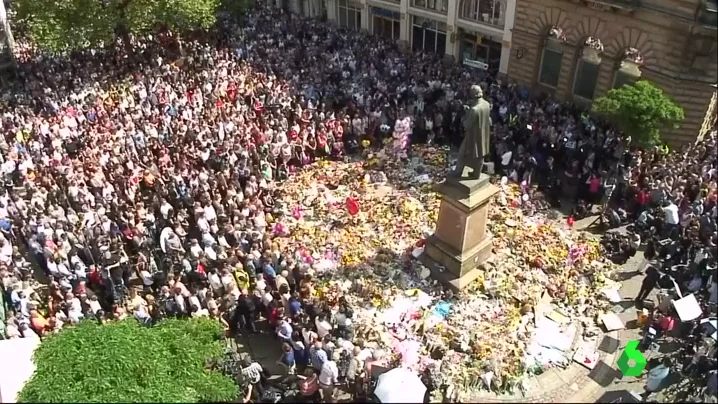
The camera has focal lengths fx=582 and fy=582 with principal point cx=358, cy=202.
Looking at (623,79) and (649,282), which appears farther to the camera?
(623,79)

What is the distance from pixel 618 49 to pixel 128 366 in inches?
820

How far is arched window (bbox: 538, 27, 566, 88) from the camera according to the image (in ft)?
80.8

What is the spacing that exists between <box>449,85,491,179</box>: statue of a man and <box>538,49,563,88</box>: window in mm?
13483

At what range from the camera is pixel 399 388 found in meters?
10.6

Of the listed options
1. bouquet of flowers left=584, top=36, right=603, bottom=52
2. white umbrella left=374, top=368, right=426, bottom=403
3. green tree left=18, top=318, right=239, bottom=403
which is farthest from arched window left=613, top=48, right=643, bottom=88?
green tree left=18, top=318, right=239, bottom=403

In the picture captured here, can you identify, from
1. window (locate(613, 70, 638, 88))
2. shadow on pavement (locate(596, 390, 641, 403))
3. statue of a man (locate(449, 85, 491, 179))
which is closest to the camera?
shadow on pavement (locate(596, 390, 641, 403))

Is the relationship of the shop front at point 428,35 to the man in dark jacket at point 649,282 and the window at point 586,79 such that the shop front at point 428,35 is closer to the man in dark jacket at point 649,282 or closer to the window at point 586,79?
the window at point 586,79

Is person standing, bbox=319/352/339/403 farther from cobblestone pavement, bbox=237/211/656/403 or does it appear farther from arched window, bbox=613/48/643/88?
arched window, bbox=613/48/643/88

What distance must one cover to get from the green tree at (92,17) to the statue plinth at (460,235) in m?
18.2

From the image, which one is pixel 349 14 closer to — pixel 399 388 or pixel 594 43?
pixel 594 43

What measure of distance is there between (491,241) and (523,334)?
276cm

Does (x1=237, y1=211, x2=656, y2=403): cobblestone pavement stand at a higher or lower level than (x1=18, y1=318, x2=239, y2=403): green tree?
lower

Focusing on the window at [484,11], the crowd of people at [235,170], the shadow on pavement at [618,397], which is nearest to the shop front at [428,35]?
the window at [484,11]

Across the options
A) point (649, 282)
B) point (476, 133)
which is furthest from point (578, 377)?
point (476, 133)
